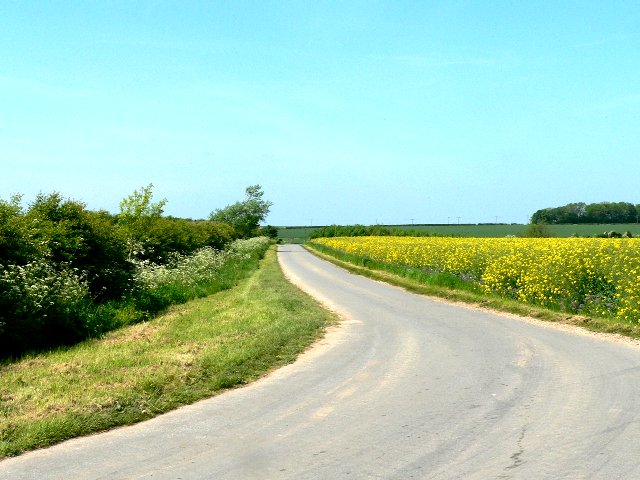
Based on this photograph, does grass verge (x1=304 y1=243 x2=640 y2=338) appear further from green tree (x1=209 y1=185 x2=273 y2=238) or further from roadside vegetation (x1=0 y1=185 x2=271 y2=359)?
green tree (x1=209 y1=185 x2=273 y2=238)

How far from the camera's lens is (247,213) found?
122m

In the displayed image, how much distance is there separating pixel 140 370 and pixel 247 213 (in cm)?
11364

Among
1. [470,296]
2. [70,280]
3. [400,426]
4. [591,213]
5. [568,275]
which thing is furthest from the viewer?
[591,213]

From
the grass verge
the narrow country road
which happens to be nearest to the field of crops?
the grass verge

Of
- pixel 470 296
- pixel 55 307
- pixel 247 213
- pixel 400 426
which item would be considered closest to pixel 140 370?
pixel 400 426

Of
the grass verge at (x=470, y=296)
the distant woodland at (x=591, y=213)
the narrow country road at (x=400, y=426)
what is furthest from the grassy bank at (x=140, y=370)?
the distant woodland at (x=591, y=213)

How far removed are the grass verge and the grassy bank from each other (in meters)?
5.35

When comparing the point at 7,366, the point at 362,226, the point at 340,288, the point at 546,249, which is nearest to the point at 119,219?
the point at 340,288

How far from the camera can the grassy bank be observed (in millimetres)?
7090

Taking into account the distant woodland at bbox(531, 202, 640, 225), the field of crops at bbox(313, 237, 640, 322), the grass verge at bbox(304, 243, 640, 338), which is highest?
the distant woodland at bbox(531, 202, 640, 225)

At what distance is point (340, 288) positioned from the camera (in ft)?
89.8

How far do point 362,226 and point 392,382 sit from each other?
4541 inches

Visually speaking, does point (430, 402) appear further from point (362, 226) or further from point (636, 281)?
point (362, 226)

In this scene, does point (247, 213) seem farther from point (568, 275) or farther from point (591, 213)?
point (568, 275)
